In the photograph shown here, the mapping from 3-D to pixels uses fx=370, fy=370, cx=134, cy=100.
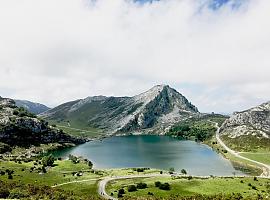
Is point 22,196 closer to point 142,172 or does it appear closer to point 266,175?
point 142,172

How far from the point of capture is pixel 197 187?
150 metres

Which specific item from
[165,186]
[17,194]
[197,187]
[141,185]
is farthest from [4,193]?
[197,187]

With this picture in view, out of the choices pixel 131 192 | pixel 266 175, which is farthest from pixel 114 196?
pixel 266 175

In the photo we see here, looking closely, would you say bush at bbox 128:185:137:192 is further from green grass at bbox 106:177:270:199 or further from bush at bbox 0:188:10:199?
bush at bbox 0:188:10:199

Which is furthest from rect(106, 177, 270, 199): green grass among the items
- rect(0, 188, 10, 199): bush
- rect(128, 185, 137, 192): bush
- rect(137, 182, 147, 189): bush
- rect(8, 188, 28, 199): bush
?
rect(0, 188, 10, 199): bush

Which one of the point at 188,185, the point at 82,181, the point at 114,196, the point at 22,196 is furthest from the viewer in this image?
the point at 82,181

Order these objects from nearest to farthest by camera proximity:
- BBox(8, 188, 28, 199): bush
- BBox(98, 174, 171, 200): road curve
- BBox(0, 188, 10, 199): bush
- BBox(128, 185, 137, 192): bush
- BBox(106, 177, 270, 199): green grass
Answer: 1. BBox(8, 188, 28, 199): bush
2. BBox(0, 188, 10, 199): bush
3. BBox(98, 174, 171, 200): road curve
4. BBox(106, 177, 270, 199): green grass
5. BBox(128, 185, 137, 192): bush

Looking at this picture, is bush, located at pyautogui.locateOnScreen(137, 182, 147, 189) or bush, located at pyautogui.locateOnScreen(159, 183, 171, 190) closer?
bush, located at pyautogui.locateOnScreen(159, 183, 171, 190)

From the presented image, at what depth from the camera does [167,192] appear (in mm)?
142625

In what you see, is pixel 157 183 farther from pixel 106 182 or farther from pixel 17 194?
pixel 17 194

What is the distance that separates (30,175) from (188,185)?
8179 centimetres

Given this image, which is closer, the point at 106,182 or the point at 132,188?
the point at 132,188

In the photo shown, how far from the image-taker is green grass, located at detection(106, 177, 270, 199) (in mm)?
140450

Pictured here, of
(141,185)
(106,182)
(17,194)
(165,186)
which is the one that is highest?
(106,182)
